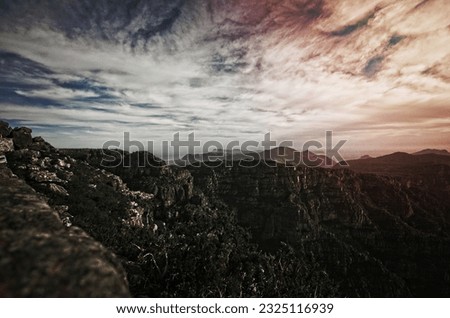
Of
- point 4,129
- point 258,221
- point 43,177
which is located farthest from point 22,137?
point 258,221

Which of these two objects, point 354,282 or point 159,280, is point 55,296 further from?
point 354,282

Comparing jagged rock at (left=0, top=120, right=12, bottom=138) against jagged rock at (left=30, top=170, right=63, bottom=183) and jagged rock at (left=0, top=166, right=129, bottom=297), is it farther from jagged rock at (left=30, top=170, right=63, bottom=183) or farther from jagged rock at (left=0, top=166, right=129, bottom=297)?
jagged rock at (left=0, top=166, right=129, bottom=297)

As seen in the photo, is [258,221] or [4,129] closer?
[4,129]

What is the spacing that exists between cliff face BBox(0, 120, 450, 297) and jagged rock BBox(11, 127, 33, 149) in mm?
2051

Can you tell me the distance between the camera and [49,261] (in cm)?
405

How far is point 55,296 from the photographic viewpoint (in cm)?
373

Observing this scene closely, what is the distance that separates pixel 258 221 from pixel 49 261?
15948 cm

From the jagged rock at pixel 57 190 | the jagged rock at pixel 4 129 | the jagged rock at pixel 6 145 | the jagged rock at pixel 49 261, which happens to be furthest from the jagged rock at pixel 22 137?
the jagged rock at pixel 49 261

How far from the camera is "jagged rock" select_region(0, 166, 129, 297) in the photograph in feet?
12.4

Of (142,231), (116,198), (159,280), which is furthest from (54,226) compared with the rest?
(116,198)

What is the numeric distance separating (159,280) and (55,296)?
17.5m

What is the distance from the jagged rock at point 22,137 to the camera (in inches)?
3641

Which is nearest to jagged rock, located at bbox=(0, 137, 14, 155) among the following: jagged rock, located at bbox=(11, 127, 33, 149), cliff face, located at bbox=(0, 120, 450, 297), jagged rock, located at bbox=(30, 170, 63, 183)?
cliff face, located at bbox=(0, 120, 450, 297)

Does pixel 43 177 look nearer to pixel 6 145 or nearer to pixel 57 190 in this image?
pixel 57 190
